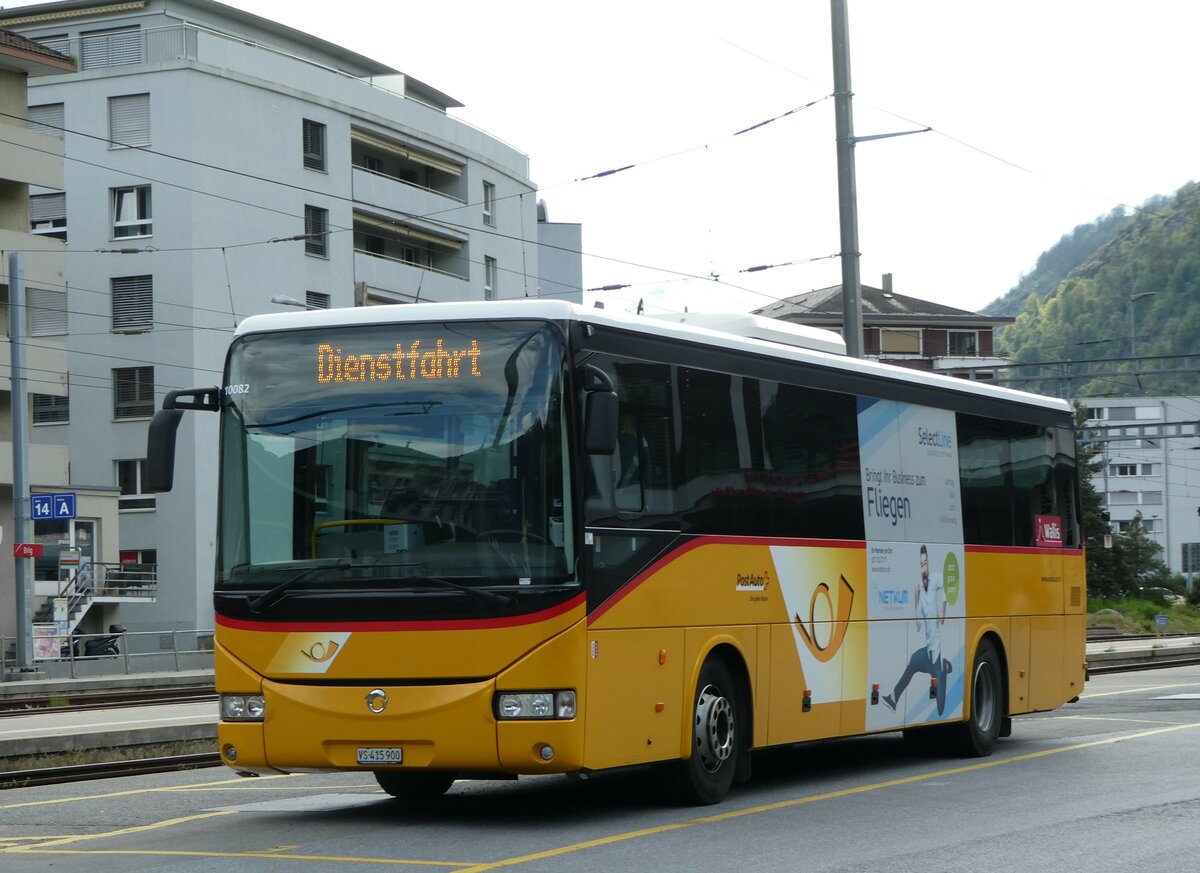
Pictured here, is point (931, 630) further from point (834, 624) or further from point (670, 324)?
point (670, 324)

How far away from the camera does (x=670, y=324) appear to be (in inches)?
476

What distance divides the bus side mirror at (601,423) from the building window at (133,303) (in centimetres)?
4474

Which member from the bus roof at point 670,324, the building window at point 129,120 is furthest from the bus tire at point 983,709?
the building window at point 129,120

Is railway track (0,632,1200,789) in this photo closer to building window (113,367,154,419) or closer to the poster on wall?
the poster on wall

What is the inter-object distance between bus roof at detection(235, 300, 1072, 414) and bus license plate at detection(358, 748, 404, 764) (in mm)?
2602

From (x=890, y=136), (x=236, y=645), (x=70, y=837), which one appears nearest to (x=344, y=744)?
(x=236, y=645)

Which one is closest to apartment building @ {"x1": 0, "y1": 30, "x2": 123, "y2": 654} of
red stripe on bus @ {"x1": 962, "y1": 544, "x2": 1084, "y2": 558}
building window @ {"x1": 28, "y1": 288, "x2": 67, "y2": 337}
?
building window @ {"x1": 28, "y1": 288, "x2": 67, "y2": 337}

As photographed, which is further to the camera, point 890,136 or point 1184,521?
point 1184,521

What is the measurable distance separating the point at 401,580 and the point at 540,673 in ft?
3.27

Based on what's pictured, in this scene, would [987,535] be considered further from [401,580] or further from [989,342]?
[989,342]

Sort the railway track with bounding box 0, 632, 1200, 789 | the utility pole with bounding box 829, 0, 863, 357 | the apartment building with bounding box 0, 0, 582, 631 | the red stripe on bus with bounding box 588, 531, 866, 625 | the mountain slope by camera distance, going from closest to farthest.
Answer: the red stripe on bus with bounding box 588, 531, 866, 625, the railway track with bounding box 0, 632, 1200, 789, the utility pole with bounding box 829, 0, 863, 357, the apartment building with bounding box 0, 0, 582, 631, the mountain slope

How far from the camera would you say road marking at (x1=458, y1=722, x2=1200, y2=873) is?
30.5 feet

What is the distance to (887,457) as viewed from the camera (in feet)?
48.8

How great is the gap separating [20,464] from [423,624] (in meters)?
28.3
